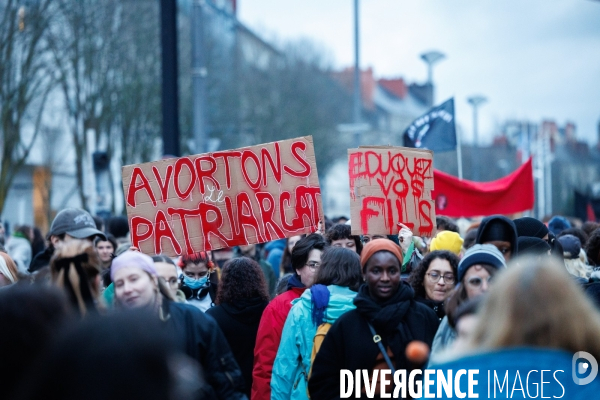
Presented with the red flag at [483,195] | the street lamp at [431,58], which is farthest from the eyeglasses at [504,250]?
the street lamp at [431,58]

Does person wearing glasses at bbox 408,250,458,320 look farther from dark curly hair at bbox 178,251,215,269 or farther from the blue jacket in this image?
the blue jacket

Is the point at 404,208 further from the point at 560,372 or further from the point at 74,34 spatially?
the point at 74,34

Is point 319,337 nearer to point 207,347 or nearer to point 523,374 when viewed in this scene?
point 207,347

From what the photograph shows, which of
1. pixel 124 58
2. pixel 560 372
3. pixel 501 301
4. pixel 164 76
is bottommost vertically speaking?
pixel 560 372

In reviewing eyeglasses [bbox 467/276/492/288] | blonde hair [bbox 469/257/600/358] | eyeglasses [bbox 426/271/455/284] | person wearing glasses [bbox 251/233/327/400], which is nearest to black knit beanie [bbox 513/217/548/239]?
eyeglasses [bbox 426/271/455/284]

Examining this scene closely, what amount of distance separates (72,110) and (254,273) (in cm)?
2172

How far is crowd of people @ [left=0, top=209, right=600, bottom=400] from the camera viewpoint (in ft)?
6.89

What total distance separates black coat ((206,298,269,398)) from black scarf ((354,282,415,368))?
1640 millimetres

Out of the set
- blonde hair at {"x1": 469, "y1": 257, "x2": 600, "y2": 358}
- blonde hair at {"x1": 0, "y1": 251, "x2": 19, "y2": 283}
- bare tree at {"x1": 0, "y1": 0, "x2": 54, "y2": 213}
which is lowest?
blonde hair at {"x1": 0, "y1": 251, "x2": 19, "y2": 283}

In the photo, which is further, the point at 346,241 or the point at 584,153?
the point at 584,153

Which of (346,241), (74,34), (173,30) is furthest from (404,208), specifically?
(74,34)

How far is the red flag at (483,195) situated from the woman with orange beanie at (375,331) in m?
6.35

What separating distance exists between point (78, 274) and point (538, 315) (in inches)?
93.0

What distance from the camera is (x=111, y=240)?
349 inches
